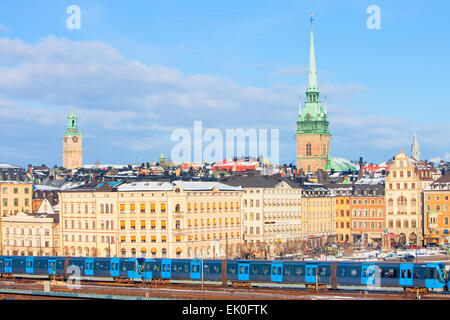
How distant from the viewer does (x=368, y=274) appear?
7238 centimetres

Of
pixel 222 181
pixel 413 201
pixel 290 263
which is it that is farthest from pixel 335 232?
pixel 290 263

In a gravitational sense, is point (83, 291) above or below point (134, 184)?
below

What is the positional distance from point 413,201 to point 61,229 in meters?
61.6

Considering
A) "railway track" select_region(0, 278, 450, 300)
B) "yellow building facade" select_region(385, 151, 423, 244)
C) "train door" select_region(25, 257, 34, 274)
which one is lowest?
"railway track" select_region(0, 278, 450, 300)

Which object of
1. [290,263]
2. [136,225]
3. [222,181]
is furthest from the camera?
[222,181]

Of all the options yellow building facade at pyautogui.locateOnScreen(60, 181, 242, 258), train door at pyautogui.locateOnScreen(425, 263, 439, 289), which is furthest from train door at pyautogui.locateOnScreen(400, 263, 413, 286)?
yellow building facade at pyautogui.locateOnScreen(60, 181, 242, 258)

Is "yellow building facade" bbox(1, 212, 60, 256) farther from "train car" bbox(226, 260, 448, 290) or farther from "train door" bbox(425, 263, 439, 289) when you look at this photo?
"train door" bbox(425, 263, 439, 289)

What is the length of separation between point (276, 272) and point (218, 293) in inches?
403

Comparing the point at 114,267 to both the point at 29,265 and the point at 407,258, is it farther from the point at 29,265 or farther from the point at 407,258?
the point at 407,258

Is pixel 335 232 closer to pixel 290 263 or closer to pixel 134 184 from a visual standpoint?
pixel 134 184

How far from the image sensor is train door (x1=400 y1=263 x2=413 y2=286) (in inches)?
2770

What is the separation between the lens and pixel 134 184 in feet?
396

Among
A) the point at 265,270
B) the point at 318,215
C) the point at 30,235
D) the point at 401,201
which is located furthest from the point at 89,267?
the point at 401,201
